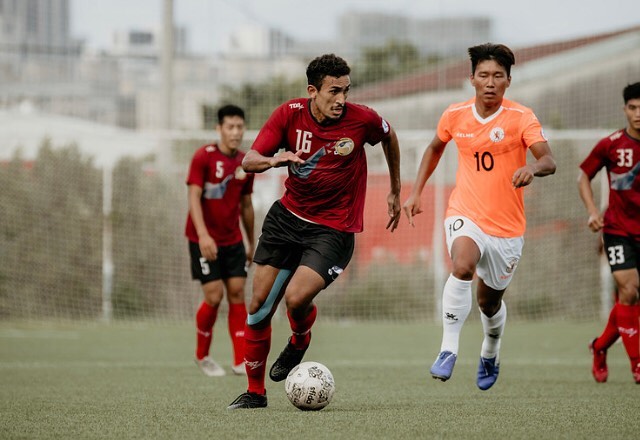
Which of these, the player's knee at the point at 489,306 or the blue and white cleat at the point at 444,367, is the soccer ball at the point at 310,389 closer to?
the blue and white cleat at the point at 444,367

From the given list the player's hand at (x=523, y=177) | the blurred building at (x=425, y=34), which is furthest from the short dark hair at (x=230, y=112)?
the blurred building at (x=425, y=34)

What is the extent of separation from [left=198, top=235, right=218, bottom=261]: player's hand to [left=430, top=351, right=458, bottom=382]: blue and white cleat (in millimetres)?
3083

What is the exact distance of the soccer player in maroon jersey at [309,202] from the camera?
6.68 m

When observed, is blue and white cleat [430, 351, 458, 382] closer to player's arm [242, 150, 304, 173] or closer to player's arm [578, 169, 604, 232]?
player's arm [242, 150, 304, 173]

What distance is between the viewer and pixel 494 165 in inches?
284

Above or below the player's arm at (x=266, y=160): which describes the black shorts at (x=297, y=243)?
below

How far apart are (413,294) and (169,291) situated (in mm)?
4020

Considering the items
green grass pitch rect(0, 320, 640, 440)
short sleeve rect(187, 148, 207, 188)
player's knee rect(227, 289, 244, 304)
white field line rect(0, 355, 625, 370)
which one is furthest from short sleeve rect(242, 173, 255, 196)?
white field line rect(0, 355, 625, 370)

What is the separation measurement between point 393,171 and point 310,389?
1772mm

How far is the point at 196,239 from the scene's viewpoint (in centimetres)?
977

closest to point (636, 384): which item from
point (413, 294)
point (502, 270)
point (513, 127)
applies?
point (502, 270)

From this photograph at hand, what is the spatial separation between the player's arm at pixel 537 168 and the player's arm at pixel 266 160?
132 centimetres

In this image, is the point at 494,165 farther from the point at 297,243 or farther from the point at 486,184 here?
the point at 297,243

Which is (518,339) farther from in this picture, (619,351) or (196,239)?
(196,239)
